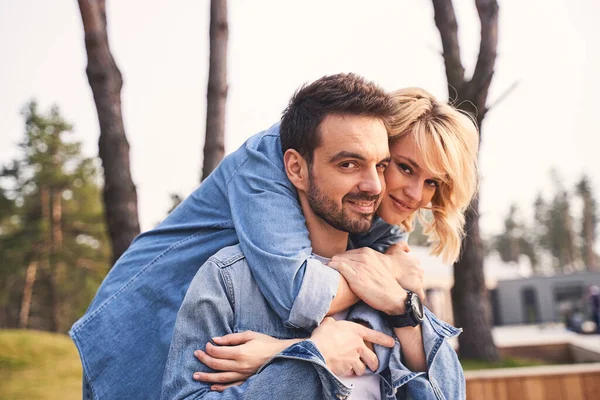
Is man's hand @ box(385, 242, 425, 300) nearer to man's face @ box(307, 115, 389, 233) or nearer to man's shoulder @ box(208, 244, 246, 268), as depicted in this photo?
man's face @ box(307, 115, 389, 233)

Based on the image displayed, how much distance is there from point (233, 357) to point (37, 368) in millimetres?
9879

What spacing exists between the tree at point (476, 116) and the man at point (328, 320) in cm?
148

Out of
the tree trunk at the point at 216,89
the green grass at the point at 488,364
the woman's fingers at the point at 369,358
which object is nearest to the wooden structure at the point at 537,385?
the green grass at the point at 488,364

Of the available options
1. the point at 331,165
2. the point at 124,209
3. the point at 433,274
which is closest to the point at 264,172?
the point at 331,165

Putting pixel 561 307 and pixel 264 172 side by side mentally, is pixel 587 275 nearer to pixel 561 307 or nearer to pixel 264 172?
pixel 561 307

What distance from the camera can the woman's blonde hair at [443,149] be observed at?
227cm

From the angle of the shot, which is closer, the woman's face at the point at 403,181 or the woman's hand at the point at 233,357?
the woman's hand at the point at 233,357

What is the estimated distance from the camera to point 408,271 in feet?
7.11

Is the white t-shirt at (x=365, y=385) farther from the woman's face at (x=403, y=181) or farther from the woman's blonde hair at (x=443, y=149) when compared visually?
the woman's blonde hair at (x=443, y=149)

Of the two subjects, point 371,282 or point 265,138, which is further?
point 265,138

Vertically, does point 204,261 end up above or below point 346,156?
below

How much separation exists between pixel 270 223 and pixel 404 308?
56 centimetres

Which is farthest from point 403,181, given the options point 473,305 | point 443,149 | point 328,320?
point 473,305

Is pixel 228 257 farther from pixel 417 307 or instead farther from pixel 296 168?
pixel 417 307
